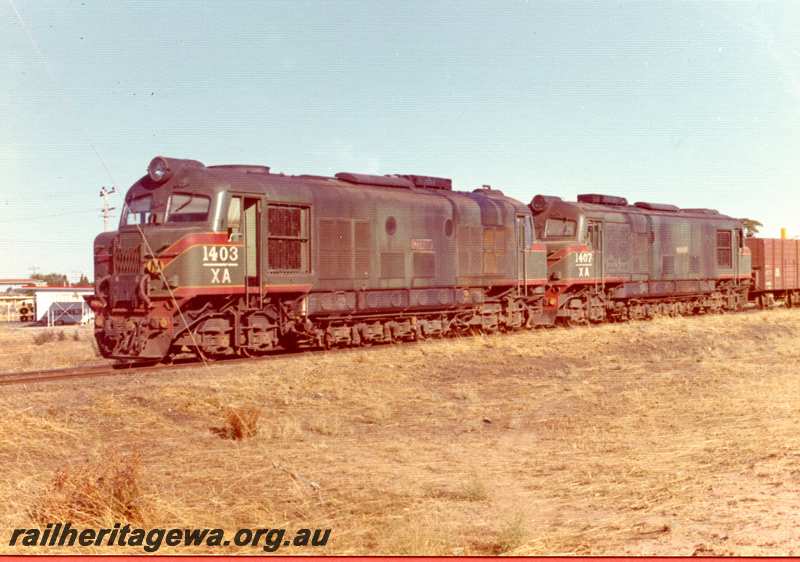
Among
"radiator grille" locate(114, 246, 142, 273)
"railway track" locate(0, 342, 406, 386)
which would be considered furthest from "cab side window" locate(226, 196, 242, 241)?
"railway track" locate(0, 342, 406, 386)

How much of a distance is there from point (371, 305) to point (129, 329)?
677 cm

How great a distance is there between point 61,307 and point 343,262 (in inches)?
1881

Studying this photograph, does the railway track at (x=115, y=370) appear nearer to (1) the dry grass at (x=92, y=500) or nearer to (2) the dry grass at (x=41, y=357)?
(2) the dry grass at (x=41, y=357)

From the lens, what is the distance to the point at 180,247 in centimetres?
1766

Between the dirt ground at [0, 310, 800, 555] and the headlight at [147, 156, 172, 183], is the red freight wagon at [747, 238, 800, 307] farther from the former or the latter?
the headlight at [147, 156, 172, 183]

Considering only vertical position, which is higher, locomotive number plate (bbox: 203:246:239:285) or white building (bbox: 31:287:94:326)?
locomotive number plate (bbox: 203:246:239:285)

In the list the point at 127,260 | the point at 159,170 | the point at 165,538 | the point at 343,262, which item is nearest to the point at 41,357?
the point at 127,260

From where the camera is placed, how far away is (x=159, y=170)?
61.2ft

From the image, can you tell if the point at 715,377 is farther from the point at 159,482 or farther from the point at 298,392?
the point at 159,482

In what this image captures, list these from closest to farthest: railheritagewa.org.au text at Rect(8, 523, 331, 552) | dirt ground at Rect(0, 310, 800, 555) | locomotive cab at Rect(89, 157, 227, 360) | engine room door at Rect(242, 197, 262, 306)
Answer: railheritagewa.org.au text at Rect(8, 523, 331, 552) < dirt ground at Rect(0, 310, 800, 555) < locomotive cab at Rect(89, 157, 227, 360) < engine room door at Rect(242, 197, 262, 306)

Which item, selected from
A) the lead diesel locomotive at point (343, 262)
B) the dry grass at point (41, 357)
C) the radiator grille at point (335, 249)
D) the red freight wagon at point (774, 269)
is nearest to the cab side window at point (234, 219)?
the lead diesel locomotive at point (343, 262)

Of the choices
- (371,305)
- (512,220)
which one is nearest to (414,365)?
(371,305)

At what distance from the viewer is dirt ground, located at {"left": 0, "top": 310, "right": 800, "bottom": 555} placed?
293 inches

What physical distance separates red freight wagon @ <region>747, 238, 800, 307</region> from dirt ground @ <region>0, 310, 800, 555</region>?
78.8 feet
